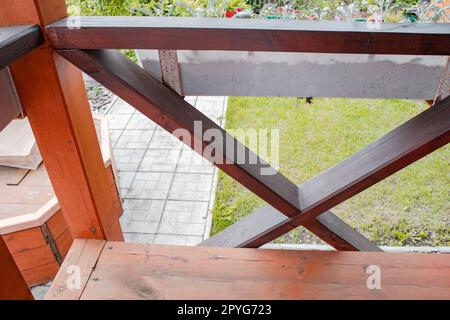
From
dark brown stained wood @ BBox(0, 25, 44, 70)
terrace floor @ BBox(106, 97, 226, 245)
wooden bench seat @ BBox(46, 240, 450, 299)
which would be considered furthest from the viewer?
terrace floor @ BBox(106, 97, 226, 245)

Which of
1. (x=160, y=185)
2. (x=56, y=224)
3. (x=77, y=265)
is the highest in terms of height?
(x=160, y=185)

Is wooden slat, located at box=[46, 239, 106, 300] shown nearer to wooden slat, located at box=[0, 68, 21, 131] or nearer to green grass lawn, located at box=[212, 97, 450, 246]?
wooden slat, located at box=[0, 68, 21, 131]

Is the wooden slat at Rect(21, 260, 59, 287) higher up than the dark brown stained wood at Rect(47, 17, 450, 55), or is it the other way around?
the dark brown stained wood at Rect(47, 17, 450, 55)

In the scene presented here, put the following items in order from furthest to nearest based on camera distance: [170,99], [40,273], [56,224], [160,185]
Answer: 1. [160,185]
2. [40,273]
3. [56,224]
4. [170,99]

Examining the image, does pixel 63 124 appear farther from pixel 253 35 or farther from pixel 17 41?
pixel 253 35

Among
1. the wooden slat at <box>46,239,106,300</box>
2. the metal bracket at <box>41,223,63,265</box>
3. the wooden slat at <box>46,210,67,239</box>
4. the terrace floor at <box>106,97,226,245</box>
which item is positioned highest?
the terrace floor at <box>106,97,226,245</box>

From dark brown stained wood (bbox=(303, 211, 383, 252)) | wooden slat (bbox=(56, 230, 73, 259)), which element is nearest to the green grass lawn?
wooden slat (bbox=(56, 230, 73, 259))

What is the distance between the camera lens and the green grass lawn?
2.98m

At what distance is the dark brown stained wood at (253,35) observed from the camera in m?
0.78

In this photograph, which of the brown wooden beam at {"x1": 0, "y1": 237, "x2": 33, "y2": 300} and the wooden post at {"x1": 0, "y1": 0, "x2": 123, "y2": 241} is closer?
the brown wooden beam at {"x1": 0, "y1": 237, "x2": 33, "y2": 300}

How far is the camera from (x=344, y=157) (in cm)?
349

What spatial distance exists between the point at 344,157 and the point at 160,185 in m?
1.71

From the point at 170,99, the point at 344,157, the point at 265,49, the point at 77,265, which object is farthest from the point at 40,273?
the point at 344,157

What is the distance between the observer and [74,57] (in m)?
0.89
